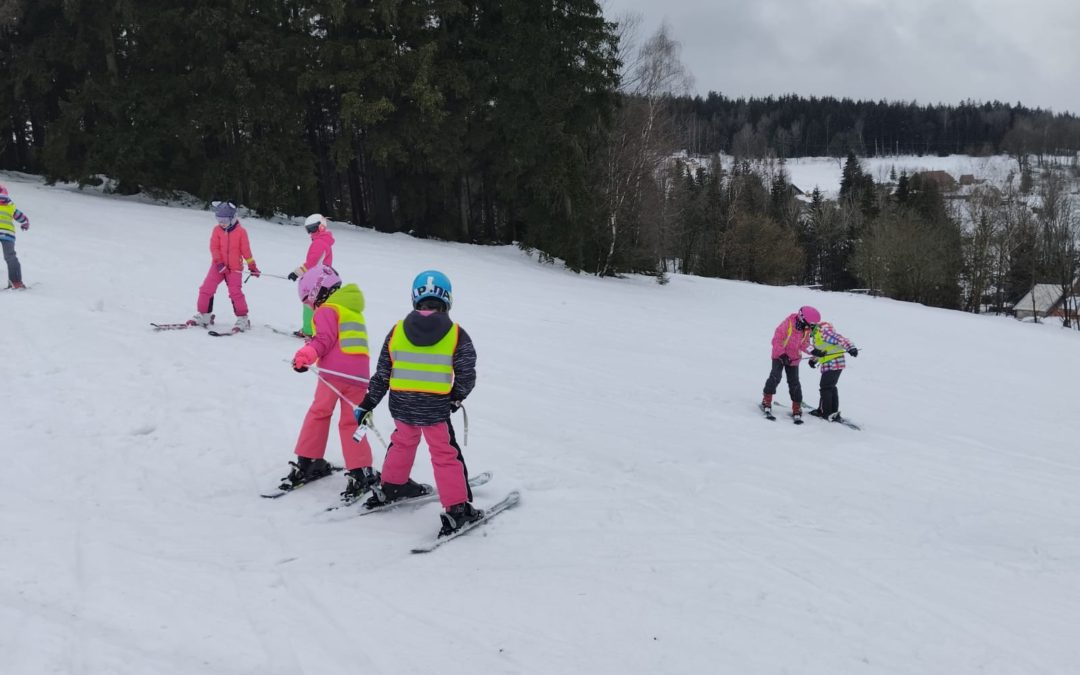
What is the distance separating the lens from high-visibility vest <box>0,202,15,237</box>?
32.6ft

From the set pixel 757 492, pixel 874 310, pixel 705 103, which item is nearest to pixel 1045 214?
pixel 874 310

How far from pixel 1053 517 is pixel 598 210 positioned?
725 inches

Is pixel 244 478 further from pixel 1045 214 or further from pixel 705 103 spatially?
pixel 705 103

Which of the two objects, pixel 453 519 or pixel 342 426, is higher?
pixel 342 426

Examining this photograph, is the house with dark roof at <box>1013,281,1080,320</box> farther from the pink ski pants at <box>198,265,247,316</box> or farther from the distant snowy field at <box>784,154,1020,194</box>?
the pink ski pants at <box>198,265,247,316</box>

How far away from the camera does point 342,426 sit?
→ 505 cm

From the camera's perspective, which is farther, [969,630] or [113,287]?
[113,287]

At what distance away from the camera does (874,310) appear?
23.4 m

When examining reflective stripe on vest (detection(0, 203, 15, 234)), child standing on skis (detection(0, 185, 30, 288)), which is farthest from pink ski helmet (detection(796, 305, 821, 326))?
reflective stripe on vest (detection(0, 203, 15, 234))

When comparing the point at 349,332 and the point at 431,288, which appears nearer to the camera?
the point at 431,288

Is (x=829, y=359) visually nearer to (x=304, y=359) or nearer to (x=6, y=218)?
(x=304, y=359)

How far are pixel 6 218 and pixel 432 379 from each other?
31.5 ft

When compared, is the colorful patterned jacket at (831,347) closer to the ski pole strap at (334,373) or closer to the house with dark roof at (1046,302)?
the ski pole strap at (334,373)

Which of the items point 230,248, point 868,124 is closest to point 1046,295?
point 230,248
